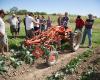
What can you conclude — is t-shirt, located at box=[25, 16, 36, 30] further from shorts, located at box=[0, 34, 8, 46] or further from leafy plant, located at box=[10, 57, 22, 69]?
leafy plant, located at box=[10, 57, 22, 69]

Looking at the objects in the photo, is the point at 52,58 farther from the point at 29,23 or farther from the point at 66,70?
the point at 29,23

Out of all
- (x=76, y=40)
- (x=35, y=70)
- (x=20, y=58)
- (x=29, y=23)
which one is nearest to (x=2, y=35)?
(x=20, y=58)

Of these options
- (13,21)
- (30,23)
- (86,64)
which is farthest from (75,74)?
(13,21)

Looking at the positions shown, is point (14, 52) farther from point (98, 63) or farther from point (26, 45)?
point (98, 63)

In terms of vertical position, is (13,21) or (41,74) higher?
(13,21)

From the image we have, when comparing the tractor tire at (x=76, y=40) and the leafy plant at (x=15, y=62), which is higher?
the tractor tire at (x=76, y=40)

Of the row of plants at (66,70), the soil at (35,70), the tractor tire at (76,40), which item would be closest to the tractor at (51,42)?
the tractor tire at (76,40)

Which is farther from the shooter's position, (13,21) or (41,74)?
(13,21)

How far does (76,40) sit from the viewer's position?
15.2m

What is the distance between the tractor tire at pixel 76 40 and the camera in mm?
14336

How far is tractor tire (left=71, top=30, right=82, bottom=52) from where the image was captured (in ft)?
47.0

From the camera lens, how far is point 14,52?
13.1 meters

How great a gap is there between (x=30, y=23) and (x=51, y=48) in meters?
2.31

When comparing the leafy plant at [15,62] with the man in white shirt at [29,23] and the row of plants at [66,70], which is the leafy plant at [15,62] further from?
the man in white shirt at [29,23]
